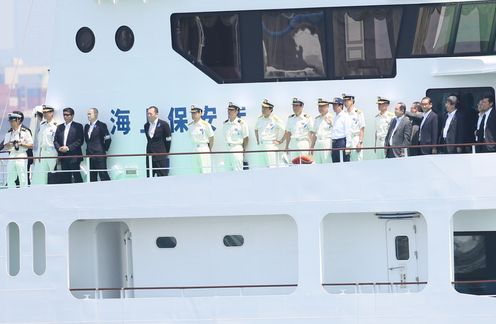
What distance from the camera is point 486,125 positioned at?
1521 cm

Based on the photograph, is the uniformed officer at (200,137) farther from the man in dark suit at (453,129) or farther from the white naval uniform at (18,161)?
the man in dark suit at (453,129)

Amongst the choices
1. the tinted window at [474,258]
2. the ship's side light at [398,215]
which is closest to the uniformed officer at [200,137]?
the ship's side light at [398,215]

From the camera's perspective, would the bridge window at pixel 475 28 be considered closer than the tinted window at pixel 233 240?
No

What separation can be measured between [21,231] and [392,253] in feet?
15.6

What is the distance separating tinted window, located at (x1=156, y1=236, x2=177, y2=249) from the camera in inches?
612

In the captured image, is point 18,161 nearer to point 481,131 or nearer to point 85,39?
point 85,39

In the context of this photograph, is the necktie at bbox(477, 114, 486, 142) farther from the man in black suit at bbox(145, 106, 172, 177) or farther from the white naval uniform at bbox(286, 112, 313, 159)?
the man in black suit at bbox(145, 106, 172, 177)

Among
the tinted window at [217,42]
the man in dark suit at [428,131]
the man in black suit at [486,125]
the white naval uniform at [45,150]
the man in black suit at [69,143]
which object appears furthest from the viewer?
the tinted window at [217,42]

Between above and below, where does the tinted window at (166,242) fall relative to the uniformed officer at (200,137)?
below

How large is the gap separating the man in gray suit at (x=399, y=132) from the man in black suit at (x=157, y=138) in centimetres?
298

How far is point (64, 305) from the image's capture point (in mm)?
15211

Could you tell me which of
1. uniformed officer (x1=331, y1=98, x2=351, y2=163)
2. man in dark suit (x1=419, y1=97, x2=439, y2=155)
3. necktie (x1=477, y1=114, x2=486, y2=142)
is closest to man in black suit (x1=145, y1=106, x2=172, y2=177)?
uniformed officer (x1=331, y1=98, x2=351, y2=163)

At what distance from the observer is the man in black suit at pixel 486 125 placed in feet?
49.7

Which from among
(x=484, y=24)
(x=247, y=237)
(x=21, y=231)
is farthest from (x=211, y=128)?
Answer: (x=484, y=24)
